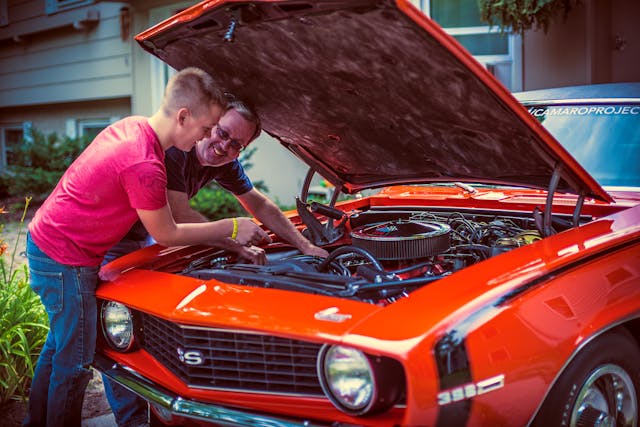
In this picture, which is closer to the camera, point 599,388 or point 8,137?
point 599,388

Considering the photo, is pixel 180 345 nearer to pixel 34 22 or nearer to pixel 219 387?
pixel 219 387

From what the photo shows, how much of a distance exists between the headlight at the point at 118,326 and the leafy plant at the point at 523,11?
5.00m

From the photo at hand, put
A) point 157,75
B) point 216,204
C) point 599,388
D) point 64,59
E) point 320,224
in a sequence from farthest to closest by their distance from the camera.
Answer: point 64,59, point 157,75, point 216,204, point 320,224, point 599,388

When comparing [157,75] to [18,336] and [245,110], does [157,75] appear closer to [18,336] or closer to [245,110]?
[18,336]

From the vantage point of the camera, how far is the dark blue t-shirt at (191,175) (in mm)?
3309

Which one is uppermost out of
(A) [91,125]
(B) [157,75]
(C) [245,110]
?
(B) [157,75]

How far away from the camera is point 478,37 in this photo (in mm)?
7992

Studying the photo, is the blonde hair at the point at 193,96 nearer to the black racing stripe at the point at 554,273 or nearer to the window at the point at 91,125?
the black racing stripe at the point at 554,273

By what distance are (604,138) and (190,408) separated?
2343 mm

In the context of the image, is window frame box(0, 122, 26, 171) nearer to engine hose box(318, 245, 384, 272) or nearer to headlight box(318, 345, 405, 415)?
engine hose box(318, 245, 384, 272)

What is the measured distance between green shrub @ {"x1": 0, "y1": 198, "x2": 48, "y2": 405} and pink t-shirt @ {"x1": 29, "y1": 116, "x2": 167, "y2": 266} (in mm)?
950

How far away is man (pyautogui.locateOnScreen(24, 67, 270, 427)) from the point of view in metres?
2.63

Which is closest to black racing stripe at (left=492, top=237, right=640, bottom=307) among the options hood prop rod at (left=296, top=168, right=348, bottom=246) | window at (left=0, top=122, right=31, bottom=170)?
hood prop rod at (left=296, top=168, right=348, bottom=246)

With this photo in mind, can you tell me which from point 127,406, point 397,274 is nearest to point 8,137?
point 127,406
